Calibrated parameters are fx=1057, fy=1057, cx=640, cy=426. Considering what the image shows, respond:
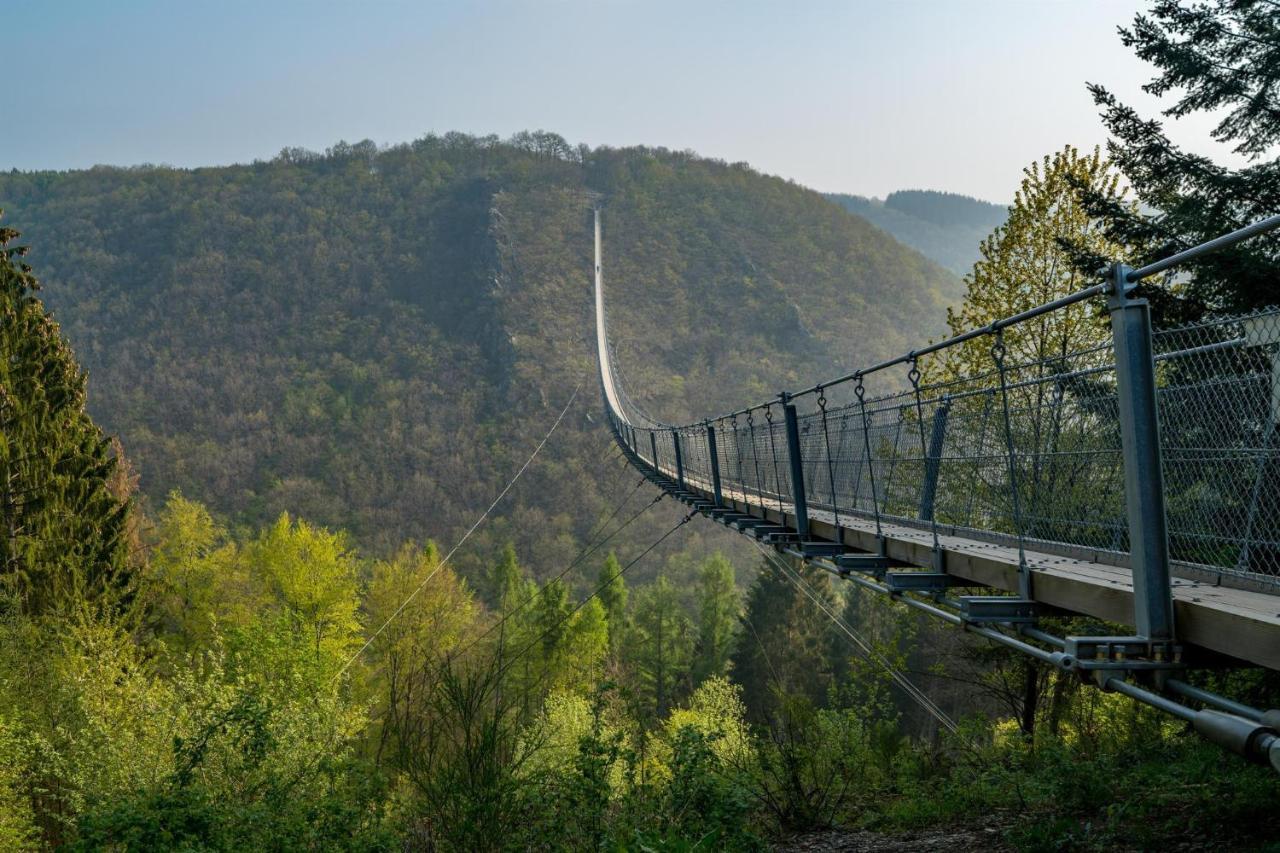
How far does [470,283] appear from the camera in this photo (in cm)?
7606

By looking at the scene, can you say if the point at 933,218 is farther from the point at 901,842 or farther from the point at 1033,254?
the point at 901,842

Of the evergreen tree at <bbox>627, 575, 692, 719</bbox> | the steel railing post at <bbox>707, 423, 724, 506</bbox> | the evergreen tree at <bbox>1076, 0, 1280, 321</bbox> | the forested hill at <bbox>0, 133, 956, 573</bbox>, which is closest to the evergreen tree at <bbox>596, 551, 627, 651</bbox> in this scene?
the evergreen tree at <bbox>627, 575, 692, 719</bbox>

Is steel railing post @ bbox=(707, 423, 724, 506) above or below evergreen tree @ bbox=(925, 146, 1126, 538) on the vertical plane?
below

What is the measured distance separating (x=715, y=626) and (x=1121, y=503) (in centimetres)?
3778

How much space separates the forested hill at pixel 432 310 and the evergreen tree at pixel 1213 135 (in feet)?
140

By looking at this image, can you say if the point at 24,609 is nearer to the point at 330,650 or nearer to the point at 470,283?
the point at 330,650

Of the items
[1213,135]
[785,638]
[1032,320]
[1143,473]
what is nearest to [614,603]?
[785,638]

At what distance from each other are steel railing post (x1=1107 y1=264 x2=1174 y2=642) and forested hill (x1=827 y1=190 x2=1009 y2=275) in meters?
129

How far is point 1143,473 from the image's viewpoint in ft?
8.34

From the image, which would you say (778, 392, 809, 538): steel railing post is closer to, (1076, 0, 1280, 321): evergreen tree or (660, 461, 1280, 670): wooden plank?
(660, 461, 1280, 670): wooden plank

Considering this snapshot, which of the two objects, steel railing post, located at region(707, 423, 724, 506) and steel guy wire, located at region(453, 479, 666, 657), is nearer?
steel guy wire, located at region(453, 479, 666, 657)

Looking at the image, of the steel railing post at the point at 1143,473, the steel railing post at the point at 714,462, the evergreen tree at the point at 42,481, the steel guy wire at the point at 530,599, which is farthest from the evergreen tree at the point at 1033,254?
the evergreen tree at the point at 42,481

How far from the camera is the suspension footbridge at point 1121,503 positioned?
8.32 feet

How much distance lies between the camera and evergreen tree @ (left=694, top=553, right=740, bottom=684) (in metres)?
39.7
